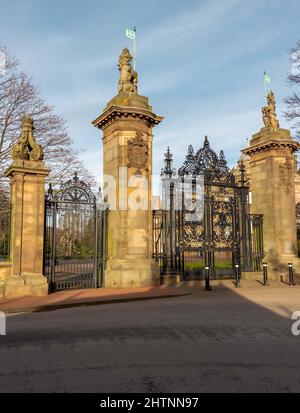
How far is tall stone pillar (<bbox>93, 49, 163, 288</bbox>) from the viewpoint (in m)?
15.2

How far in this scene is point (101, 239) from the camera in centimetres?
1595

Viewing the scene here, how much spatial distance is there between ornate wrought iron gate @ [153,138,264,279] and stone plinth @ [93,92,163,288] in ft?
5.86

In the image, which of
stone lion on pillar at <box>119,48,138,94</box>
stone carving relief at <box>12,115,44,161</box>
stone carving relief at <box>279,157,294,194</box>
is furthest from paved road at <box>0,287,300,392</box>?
stone carving relief at <box>279,157,294,194</box>

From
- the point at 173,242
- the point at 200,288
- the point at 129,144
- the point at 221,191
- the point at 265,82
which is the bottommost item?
the point at 200,288

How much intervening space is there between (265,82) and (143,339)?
1887cm

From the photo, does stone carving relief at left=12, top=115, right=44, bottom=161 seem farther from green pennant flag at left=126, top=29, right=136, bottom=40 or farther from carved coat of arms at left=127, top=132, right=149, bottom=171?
green pennant flag at left=126, top=29, right=136, bottom=40

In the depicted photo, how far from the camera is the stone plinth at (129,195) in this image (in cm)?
1517

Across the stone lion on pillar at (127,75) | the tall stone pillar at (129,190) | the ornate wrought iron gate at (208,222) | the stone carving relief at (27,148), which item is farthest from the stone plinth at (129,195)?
the stone carving relief at (27,148)

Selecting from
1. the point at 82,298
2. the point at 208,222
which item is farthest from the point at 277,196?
the point at 82,298

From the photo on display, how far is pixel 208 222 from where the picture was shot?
18062mm

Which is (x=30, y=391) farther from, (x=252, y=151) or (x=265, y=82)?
(x=265, y=82)

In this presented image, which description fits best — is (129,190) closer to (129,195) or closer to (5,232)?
(129,195)

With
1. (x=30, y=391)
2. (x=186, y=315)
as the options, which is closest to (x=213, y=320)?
(x=186, y=315)

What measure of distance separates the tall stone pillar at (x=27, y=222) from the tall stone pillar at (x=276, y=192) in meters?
11.0
